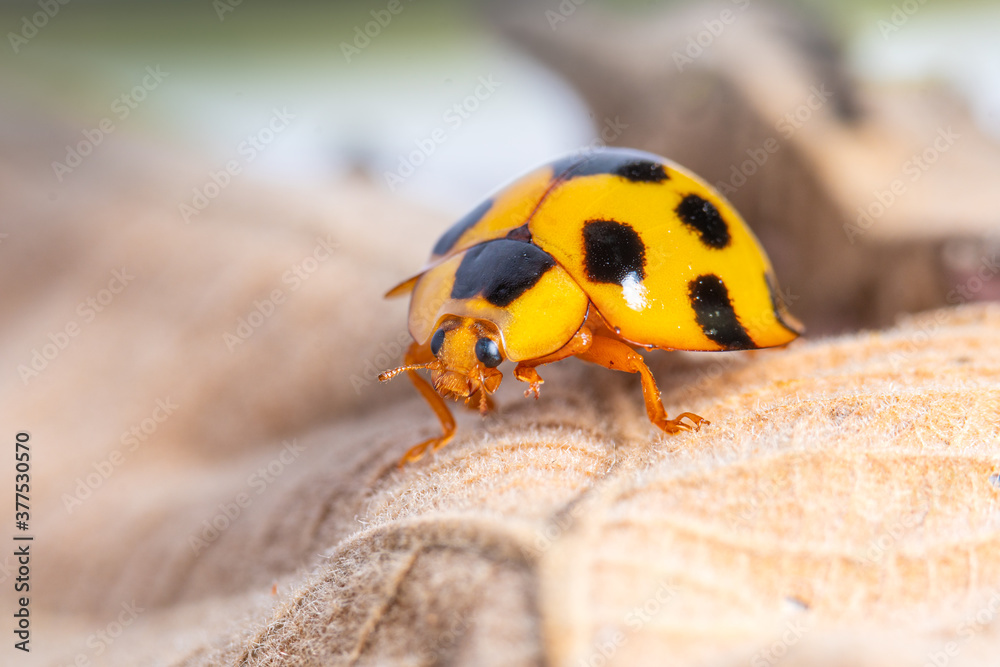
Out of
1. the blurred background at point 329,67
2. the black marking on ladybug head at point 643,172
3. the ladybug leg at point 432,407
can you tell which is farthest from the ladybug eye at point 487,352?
the blurred background at point 329,67

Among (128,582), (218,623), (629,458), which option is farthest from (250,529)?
(629,458)

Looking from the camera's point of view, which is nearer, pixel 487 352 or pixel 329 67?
pixel 487 352

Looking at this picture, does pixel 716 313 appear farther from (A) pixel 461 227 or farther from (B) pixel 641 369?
(A) pixel 461 227

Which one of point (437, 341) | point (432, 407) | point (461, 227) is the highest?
point (461, 227)

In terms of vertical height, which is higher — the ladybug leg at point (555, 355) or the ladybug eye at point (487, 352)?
the ladybug eye at point (487, 352)

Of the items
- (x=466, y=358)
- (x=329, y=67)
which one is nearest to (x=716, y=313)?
(x=466, y=358)

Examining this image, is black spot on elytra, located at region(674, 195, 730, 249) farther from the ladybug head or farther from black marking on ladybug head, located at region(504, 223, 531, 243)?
the ladybug head

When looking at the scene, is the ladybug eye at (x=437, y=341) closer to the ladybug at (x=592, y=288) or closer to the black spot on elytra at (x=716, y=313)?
the ladybug at (x=592, y=288)
